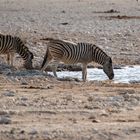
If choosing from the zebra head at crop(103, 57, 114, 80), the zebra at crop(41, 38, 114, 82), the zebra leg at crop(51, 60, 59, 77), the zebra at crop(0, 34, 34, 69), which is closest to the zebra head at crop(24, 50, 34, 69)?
the zebra at crop(0, 34, 34, 69)

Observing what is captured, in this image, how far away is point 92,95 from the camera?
10.9 m

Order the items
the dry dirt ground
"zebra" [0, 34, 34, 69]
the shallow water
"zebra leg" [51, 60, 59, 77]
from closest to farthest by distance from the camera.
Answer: the dry dirt ground
the shallow water
"zebra leg" [51, 60, 59, 77]
"zebra" [0, 34, 34, 69]

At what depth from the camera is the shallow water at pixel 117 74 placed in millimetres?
15772

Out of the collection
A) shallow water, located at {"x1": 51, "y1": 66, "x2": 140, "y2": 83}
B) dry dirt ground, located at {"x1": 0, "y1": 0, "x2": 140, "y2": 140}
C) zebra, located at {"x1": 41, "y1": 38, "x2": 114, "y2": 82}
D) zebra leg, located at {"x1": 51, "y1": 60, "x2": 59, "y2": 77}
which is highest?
dry dirt ground, located at {"x1": 0, "y1": 0, "x2": 140, "y2": 140}

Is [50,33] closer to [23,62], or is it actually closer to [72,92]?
[23,62]

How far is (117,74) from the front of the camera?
1698cm

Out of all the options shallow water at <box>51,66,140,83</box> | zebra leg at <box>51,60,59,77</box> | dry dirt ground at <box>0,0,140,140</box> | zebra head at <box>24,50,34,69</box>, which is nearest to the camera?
dry dirt ground at <box>0,0,140,140</box>

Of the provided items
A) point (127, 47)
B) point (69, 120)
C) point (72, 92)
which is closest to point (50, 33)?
point (127, 47)

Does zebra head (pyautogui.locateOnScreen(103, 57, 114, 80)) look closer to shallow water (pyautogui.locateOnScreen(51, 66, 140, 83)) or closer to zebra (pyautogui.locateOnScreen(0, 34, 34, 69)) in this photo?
shallow water (pyautogui.locateOnScreen(51, 66, 140, 83))

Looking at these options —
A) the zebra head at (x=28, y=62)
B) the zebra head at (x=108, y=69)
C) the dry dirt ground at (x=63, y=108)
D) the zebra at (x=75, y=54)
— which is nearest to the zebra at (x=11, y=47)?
the zebra head at (x=28, y=62)

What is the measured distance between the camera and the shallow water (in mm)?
15772

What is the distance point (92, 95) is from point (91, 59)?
6.23 meters

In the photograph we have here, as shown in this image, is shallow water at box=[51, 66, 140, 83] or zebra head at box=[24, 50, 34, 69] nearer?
shallow water at box=[51, 66, 140, 83]

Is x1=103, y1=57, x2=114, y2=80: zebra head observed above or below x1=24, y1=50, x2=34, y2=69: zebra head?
above
